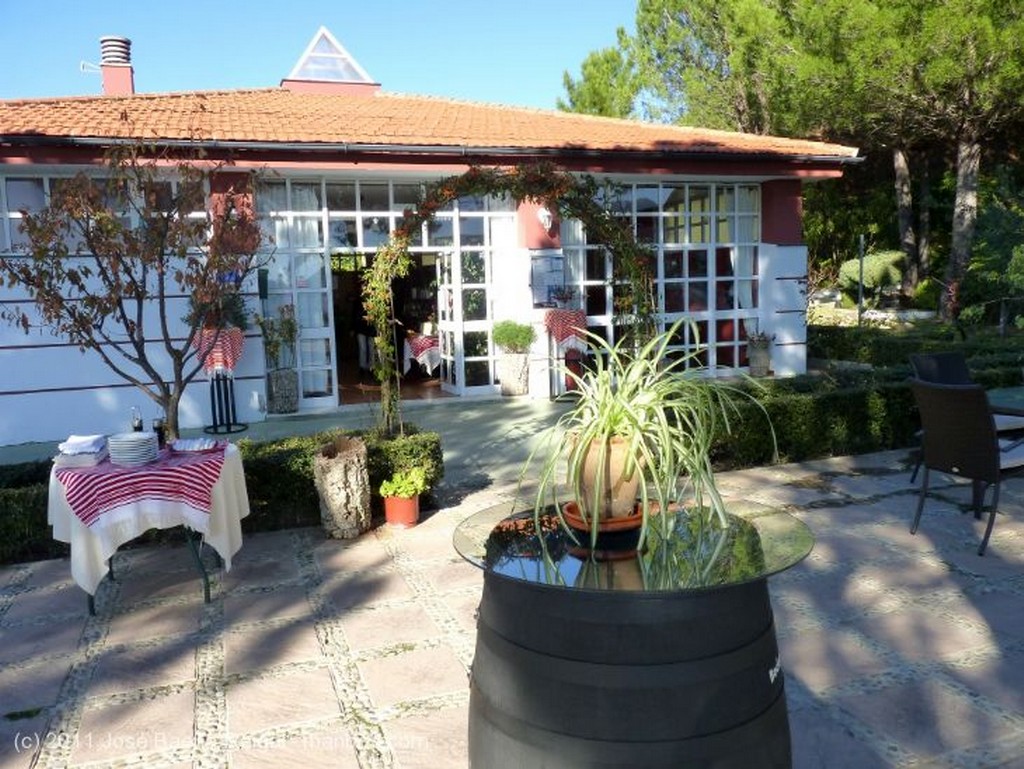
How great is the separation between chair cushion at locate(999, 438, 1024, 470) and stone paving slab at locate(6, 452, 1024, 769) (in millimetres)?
442

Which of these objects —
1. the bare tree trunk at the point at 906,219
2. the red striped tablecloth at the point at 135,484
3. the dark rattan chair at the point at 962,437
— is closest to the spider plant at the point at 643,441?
the red striped tablecloth at the point at 135,484

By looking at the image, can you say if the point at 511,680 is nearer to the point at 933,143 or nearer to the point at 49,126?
the point at 49,126

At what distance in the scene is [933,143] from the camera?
1961 cm

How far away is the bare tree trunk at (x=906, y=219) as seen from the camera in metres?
18.6

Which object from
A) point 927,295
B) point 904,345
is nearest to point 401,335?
point 904,345

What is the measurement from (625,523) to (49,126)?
866cm

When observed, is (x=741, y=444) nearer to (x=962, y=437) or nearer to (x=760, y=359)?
(x=962, y=437)

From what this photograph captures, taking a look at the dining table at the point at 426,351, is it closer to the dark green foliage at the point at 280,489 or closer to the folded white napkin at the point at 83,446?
the dark green foliage at the point at 280,489

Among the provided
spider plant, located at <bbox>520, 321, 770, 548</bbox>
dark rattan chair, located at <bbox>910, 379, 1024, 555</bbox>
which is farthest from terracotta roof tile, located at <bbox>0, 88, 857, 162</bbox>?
spider plant, located at <bbox>520, 321, 770, 548</bbox>

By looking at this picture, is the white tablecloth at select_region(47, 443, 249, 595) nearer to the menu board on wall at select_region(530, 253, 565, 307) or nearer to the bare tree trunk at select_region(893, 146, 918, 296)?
the menu board on wall at select_region(530, 253, 565, 307)

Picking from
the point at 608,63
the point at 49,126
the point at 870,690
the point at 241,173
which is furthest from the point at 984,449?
the point at 608,63

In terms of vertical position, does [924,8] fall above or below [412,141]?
above

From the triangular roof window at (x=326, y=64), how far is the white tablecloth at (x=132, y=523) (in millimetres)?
11017

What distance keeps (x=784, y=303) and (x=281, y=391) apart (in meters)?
7.10
